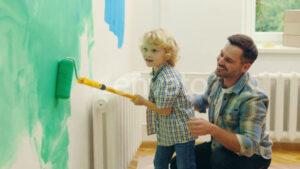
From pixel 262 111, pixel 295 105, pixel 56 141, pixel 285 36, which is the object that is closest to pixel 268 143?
pixel 262 111

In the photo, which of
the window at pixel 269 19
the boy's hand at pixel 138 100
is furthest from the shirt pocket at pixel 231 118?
the window at pixel 269 19

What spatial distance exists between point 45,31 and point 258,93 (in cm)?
86

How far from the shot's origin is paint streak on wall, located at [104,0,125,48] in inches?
85.4

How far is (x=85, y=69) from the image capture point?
5.75 ft

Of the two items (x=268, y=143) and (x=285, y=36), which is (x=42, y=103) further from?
(x=285, y=36)

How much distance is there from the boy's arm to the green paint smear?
34 cm

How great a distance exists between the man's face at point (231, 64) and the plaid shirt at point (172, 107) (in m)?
0.21

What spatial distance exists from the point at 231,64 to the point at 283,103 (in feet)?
4.24

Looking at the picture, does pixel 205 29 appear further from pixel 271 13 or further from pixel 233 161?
pixel 233 161

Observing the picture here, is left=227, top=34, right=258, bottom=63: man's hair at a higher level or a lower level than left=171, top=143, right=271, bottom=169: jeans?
higher

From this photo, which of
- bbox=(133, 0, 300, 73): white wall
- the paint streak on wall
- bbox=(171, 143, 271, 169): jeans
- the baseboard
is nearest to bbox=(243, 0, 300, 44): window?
bbox=(133, 0, 300, 73): white wall

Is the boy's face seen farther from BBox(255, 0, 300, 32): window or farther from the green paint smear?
BBox(255, 0, 300, 32): window

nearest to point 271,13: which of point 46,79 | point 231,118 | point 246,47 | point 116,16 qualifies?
point 116,16

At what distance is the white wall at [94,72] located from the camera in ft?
5.43
